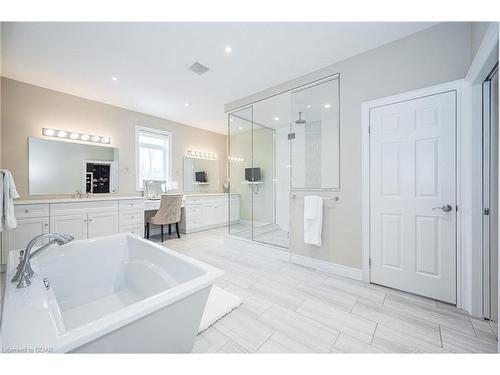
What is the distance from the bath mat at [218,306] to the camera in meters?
1.57

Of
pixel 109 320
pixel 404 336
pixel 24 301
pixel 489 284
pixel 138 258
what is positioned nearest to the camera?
pixel 109 320

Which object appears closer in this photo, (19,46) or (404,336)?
(404,336)

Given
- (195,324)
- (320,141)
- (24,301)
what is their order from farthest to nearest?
(320,141) < (195,324) < (24,301)

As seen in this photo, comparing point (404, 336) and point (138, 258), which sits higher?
point (138, 258)

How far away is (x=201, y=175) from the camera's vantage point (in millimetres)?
5340

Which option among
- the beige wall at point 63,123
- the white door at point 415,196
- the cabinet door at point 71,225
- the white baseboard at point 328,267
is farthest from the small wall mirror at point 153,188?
the white door at point 415,196

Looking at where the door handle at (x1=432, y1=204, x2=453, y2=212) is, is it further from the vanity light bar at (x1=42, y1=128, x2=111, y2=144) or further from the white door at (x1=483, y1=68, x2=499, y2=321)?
the vanity light bar at (x1=42, y1=128, x2=111, y2=144)

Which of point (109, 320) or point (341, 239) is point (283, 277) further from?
point (109, 320)

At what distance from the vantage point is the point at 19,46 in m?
2.18

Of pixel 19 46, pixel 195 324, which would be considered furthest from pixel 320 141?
pixel 19 46

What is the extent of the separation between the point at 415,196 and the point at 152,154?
451cm

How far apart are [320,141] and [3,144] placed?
4.28 meters

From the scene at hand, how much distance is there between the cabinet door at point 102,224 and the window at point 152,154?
3.08 ft

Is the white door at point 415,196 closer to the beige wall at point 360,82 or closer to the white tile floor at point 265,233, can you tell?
the beige wall at point 360,82
